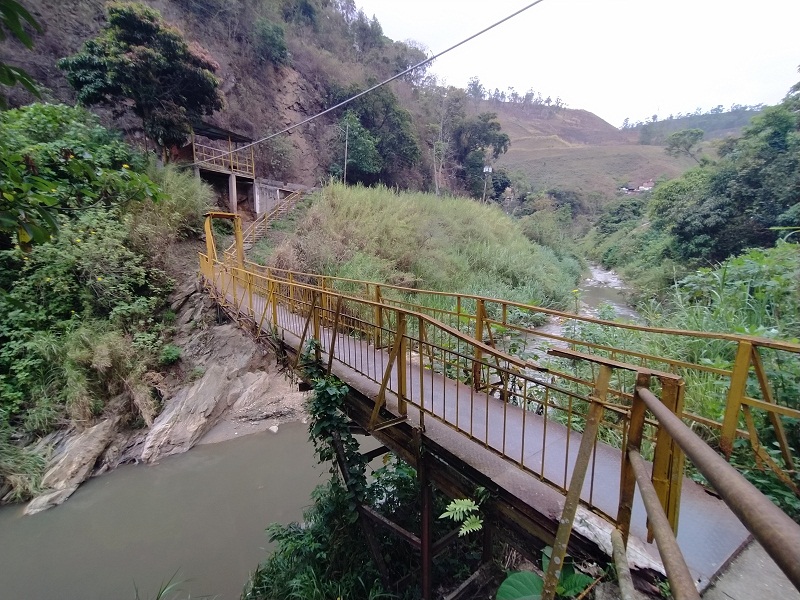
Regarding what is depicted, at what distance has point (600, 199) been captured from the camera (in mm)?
44938

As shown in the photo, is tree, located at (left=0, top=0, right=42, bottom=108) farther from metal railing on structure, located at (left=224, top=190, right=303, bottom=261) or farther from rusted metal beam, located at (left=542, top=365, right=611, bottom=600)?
metal railing on structure, located at (left=224, top=190, right=303, bottom=261)

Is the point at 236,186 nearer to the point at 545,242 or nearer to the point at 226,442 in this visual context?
the point at 226,442

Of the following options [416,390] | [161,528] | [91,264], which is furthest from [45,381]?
[416,390]

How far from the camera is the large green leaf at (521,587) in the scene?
62.1 inches

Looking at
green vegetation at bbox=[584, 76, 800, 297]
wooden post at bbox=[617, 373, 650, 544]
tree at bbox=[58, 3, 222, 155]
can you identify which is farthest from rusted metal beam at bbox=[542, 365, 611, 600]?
tree at bbox=[58, 3, 222, 155]

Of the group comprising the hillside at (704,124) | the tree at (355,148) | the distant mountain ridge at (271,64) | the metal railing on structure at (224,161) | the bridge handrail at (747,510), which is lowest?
the bridge handrail at (747,510)

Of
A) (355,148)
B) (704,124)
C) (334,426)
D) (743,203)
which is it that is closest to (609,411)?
(334,426)

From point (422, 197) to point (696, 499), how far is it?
15.6 metres

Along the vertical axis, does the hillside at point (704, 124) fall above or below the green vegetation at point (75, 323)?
above

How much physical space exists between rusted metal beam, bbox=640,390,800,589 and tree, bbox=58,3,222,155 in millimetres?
15013

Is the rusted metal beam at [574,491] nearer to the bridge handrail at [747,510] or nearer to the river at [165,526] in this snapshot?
the bridge handrail at [747,510]

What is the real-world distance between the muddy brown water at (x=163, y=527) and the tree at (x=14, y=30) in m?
5.32

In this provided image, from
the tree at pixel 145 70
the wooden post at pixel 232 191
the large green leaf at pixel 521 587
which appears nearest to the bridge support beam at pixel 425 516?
the large green leaf at pixel 521 587

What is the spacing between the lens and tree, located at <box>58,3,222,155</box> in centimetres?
1078
